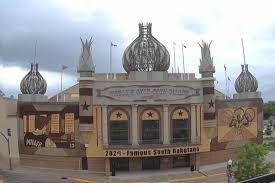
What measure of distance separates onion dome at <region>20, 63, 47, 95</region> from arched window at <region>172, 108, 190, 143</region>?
63.8 ft

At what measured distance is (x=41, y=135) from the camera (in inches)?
2520

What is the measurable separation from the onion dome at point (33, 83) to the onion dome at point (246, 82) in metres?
29.7

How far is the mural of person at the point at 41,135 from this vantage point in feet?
209

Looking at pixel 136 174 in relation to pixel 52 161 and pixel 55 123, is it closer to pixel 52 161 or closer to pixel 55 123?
pixel 52 161

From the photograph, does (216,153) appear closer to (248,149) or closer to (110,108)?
(110,108)

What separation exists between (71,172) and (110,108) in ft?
33.4

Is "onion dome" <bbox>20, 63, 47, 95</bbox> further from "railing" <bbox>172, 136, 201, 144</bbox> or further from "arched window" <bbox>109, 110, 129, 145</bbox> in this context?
"railing" <bbox>172, 136, 201, 144</bbox>

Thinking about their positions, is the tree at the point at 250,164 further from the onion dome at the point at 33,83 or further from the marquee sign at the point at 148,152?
the onion dome at the point at 33,83

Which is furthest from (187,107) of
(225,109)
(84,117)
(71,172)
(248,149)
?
(248,149)

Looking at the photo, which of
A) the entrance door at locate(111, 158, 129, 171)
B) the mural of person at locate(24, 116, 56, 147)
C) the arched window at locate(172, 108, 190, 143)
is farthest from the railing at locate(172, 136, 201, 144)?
the mural of person at locate(24, 116, 56, 147)

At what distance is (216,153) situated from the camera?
6725cm

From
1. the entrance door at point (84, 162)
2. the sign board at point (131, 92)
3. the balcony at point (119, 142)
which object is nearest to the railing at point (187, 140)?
the sign board at point (131, 92)

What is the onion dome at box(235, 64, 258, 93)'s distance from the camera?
7250cm

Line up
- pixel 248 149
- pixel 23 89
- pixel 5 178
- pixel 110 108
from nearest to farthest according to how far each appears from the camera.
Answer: pixel 248 149 < pixel 5 178 < pixel 110 108 < pixel 23 89
